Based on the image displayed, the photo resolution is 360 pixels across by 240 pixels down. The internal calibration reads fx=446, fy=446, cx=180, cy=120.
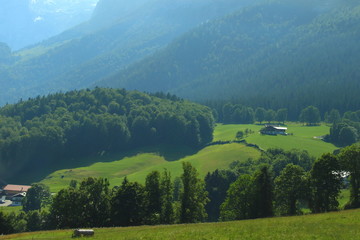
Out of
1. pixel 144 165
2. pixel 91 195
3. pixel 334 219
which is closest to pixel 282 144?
pixel 144 165

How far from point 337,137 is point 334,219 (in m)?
141

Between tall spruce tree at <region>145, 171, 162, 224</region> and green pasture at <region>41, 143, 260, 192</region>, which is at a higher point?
tall spruce tree at <region>145, 171, 162, 224</region>

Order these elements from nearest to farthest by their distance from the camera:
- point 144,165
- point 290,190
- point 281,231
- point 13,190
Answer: point 281,231
point 290,190
point 13,190
point 144,165

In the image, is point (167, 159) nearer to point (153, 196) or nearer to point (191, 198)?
point (153, 196)

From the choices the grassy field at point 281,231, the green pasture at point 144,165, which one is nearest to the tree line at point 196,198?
the grassy field at point 281,231

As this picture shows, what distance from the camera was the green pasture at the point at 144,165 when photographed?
14675 cm

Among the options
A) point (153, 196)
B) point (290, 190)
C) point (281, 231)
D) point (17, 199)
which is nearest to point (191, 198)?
point (153, 196)

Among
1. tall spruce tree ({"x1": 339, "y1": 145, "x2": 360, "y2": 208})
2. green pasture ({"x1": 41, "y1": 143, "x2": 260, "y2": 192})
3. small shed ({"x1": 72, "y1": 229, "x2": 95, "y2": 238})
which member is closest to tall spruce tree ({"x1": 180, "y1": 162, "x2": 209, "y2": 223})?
tall spruce tree ({"x1": 339, "y1": 145, "x2": 360, "y2": 208})

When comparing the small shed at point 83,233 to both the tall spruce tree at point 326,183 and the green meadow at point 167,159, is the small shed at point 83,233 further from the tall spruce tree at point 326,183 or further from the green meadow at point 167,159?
the green meadow at point 167,159

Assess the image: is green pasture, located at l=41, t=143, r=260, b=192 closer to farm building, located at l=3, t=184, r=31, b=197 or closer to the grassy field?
farm building, located at l=3, t=184, r=31, b=197

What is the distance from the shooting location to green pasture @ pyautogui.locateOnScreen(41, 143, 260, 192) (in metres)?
147

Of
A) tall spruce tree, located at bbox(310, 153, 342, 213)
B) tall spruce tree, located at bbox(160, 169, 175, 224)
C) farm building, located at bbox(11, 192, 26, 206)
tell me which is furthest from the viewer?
farm building, located at bbox(11, 192, 26, 206)

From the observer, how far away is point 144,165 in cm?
16862

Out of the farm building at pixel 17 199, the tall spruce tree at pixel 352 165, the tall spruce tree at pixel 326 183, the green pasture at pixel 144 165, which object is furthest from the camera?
the green pasture at pixel 144 165
